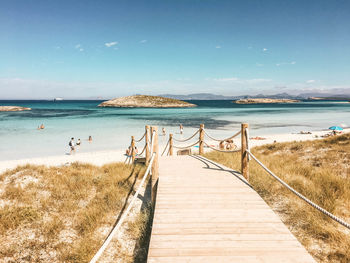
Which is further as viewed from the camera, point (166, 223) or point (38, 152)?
point (38, 152)

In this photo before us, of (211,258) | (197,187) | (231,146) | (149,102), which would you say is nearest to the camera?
(211,258)

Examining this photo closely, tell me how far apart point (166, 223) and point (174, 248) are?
26.4 inches

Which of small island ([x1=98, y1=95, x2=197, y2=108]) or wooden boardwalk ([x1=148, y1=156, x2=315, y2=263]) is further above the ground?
small island ([x1=98, y1=95, x2=197, y2=108])

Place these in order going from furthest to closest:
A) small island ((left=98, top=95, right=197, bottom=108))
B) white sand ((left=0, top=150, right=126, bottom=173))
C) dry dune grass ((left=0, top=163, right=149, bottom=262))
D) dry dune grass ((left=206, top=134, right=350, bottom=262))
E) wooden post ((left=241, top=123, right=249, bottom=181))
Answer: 1. small island ((left=98, top=95, right=197, bottom=108))
2. white sand ((left=0, top=150, right=126, bottom=173))
3. wooden post ((left=241, top=123, right=249, bottom=181))
4. dry dune grass ((left=0, top=163, right=149, bottom=262))
5. dry dune grass ((left=206, top=134, right=350, bottom=262))

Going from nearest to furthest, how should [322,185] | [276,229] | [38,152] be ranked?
[276,229]
[322,185]
[38,152]

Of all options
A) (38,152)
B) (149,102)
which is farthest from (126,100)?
(38,152)

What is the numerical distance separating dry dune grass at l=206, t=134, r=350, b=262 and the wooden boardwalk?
84 cm

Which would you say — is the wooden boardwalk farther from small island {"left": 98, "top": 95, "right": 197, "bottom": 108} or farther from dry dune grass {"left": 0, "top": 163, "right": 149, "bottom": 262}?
small island {"left": 98, "top": 95, "right": 197, "bottom": 108}

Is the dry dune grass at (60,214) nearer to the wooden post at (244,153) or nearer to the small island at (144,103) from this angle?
the wooden post at (244,153)

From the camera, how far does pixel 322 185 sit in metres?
5.99

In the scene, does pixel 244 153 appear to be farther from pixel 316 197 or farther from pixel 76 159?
pixel 76 159

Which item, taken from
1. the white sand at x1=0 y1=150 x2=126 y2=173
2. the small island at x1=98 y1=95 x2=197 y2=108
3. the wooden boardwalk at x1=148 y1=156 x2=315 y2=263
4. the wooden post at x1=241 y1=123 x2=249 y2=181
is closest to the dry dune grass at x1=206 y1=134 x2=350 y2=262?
the wooden post at x1=241 y1=123 x2=249 y2=181

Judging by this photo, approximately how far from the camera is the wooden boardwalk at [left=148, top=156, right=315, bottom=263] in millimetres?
3036

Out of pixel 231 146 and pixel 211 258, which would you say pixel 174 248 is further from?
pixel 231 146
